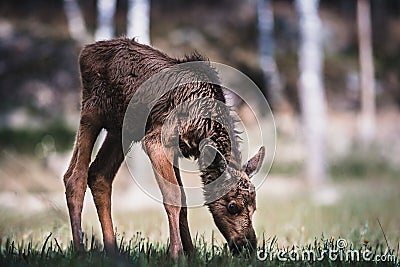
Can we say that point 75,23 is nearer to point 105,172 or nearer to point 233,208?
point 105,172

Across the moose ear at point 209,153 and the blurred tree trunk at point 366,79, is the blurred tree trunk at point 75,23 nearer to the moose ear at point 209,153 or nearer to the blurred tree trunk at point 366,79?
the blurred tree trunk at point 366,79

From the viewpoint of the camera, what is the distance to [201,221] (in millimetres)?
10242

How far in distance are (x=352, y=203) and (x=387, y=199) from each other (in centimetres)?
98

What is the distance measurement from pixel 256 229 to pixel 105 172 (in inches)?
108

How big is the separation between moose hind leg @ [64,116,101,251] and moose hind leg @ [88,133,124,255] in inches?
6.0

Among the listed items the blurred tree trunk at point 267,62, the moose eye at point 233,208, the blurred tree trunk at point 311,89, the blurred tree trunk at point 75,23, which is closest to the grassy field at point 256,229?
the moose eye at point 233,208

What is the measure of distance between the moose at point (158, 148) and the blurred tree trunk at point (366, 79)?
1996 cm

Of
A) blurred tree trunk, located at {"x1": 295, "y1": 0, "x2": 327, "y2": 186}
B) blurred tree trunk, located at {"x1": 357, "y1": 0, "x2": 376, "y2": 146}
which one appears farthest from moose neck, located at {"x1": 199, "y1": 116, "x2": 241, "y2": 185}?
blurred tree trunk, located at {"x1": 357, "y1": 0, "x2": 376, "y2": 146}

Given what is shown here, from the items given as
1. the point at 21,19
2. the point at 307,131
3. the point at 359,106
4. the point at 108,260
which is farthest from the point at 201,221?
the point at 21,19

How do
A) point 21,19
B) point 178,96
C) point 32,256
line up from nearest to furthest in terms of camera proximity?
point 32,256 < point 178,96 < point 21,19

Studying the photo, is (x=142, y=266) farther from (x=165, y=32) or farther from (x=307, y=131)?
(x=165, y=32)

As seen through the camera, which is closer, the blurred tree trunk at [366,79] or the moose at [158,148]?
the moose at [158,148]

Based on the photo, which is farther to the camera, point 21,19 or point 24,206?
point 21,19

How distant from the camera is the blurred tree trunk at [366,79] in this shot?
86.5 ft
